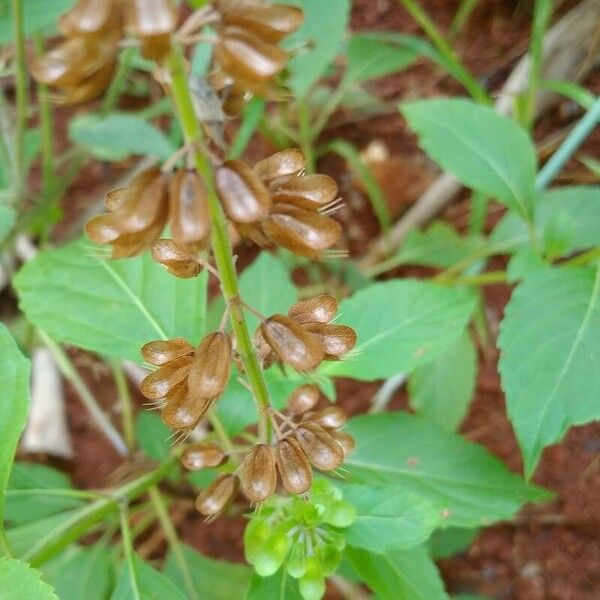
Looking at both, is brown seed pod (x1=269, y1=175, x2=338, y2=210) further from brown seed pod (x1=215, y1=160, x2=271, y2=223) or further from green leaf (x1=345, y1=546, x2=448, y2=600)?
green leaf (x1=345, y1=546, x2=448, y2=600)

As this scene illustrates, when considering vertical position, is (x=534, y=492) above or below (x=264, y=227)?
below

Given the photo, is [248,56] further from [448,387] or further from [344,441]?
[448,387]

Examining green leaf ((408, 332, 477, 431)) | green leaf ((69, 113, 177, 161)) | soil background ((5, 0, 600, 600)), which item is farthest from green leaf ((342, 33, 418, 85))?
green leaf ((408, 332, 477, 431))

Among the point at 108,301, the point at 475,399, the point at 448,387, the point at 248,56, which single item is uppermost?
the point at 248,56

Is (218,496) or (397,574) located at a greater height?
(218,496)

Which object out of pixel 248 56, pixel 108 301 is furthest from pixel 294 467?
pixel 108 301

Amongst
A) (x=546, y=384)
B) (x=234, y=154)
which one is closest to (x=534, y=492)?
(x=546, y=384)

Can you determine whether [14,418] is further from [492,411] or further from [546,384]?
[492,411]

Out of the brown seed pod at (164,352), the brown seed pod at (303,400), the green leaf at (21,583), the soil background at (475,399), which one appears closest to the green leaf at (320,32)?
the soil background at (475,399)
